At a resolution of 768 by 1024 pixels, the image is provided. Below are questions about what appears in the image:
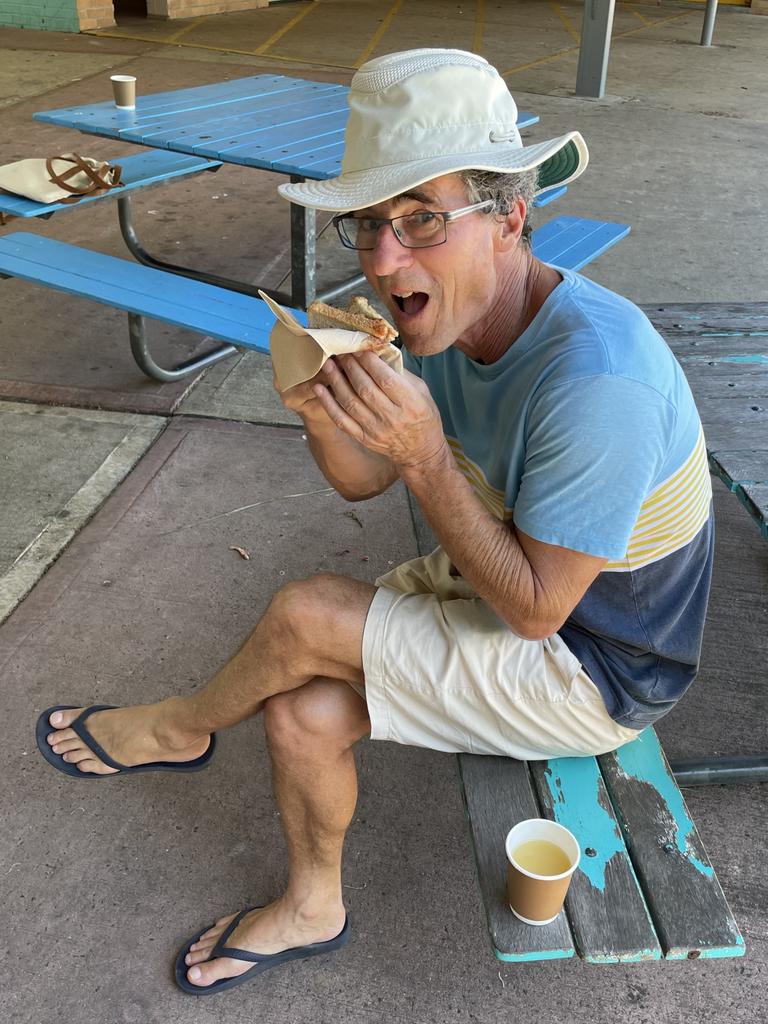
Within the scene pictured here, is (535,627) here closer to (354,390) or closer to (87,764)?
(354,390)

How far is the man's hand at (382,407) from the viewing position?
1585 millimetres

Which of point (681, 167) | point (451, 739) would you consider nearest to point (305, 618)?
point (451, 739)

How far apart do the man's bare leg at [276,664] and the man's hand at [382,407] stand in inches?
11.6

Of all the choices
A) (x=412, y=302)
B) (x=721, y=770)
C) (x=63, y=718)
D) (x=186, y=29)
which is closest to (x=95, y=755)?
(x=63, y=718)

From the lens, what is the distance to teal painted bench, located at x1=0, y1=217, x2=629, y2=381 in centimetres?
343

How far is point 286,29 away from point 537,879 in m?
12.0

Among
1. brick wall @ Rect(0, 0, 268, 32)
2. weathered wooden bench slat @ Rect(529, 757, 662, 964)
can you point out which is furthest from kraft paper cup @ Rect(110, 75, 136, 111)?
brick wall @ Rect(0, 0, 268, 32)

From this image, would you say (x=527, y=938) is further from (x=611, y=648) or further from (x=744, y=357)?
(x=744, y=357)

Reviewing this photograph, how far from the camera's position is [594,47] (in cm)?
923

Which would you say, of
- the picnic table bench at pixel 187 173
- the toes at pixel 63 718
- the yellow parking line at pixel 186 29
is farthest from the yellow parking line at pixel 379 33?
the toes at pixel 63 718

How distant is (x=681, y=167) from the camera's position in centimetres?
745

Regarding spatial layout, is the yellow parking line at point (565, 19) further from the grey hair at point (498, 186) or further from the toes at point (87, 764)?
the toes at point (87, 764)

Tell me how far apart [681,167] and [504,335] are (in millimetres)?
6363

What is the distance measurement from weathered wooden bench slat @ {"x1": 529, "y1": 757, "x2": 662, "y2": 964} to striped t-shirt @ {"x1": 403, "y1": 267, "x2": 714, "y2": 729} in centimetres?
14
